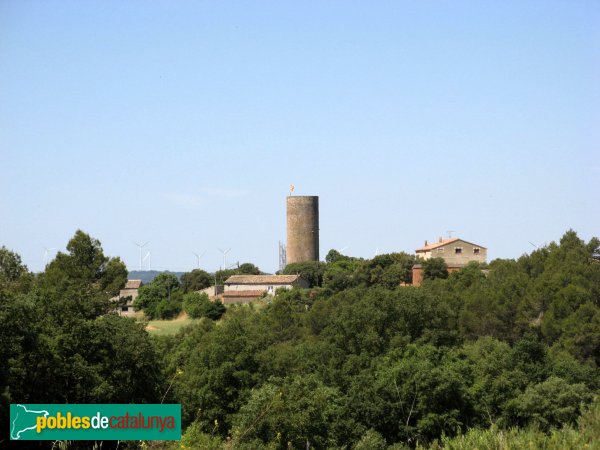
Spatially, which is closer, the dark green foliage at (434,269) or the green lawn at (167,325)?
the green lawn at (167,325)

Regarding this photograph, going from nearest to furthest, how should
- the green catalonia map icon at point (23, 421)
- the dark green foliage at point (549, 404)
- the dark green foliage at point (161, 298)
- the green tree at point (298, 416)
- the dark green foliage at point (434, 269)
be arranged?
1. the green catalonia map icon at point (23, 421)
2. the green tree at point (298, 416)
3. the dark green foliage at point (549, 404)
4. the dark green foliage at point (434, 269)
5. the dark green foliage at point (161, 298)

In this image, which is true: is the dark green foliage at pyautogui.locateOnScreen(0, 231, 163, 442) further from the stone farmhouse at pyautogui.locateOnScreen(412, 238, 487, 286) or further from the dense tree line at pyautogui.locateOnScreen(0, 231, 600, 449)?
the stone farmhouse at pyautogui.locateOnScreen(412, 238, 487, 286)

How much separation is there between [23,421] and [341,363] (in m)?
21.8

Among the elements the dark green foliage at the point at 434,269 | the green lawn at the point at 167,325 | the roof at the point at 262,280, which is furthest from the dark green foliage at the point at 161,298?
the dark green foliage at the point at 434,269

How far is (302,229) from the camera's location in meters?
105

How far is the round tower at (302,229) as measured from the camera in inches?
4097

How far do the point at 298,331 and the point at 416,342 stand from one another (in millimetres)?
10302

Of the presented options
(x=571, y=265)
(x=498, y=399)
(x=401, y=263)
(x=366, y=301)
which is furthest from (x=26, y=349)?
(x=401, y=263)

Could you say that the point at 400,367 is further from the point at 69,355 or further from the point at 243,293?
the point at 243,293

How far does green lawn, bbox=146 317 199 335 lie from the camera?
60.6 m

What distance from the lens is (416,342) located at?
3753 cm

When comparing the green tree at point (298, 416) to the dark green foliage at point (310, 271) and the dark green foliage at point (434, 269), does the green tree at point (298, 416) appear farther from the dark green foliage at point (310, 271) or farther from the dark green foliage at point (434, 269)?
the dark green foliage at point (310, 271)

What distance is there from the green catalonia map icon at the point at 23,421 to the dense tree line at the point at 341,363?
2.37 metres

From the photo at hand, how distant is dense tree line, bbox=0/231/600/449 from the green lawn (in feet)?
28.4
